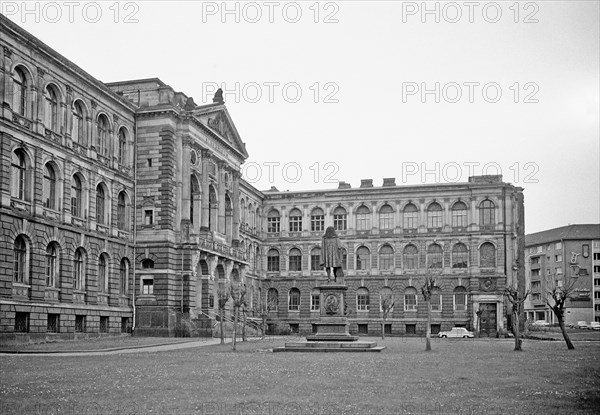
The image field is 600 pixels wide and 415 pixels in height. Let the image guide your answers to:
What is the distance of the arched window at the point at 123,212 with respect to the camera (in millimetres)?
60438

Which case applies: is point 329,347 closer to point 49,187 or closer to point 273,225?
point 49,187

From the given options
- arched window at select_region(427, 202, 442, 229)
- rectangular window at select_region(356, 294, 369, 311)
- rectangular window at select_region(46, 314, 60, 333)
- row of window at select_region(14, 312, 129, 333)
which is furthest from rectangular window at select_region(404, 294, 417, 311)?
rectangular window at select_region(46, 314, 60, 333)

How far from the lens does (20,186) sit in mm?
46750

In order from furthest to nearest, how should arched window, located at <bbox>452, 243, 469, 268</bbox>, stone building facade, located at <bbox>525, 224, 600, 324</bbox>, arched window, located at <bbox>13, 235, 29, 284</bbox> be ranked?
stone building facade, located at <bbox>525, 224, 600, 324</bbox>, arched window, located at <bbox>452, 243, 469, 268</bbox>, arched window, located at <bbox>13, 235, 29, 284</bbox>

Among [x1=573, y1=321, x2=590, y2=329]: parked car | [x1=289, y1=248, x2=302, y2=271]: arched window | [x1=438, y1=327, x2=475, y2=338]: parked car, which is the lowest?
[x1=573, y1=321, x2=590, y2=329]: parked car

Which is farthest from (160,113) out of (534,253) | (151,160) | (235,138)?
(534,253)

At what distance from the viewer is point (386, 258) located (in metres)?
91.8

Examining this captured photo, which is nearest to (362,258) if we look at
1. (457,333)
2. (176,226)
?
(457,333)

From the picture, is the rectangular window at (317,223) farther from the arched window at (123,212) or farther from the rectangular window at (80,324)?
the rectangular window at (80,324)

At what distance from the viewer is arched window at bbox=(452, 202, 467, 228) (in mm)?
89312

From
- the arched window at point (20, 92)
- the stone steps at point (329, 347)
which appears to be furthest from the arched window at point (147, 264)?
the stone steps at point (329, 347)

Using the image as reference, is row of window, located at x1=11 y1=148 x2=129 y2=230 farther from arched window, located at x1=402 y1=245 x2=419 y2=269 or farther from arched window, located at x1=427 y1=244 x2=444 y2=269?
arched window, located at x1=427 y1=244 x2=444 y2=269

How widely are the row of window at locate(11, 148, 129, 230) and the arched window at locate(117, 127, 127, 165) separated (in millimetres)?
2535

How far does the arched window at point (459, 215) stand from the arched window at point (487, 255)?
3297mm
